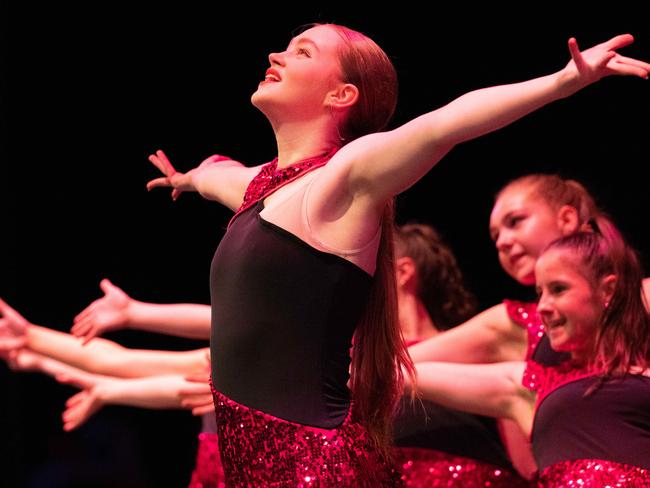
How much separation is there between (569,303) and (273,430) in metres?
0.97

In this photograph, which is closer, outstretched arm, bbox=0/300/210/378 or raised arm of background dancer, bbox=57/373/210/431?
raised arm of background dancer, bbox=57/373/210/431

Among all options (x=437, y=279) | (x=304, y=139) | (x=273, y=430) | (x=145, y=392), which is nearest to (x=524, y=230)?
(x=437, y=279)

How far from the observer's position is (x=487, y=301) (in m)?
3.66

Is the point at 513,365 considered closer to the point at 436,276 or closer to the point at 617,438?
the point at 617,438

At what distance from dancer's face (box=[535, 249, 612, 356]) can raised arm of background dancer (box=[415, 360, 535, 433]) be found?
149mm

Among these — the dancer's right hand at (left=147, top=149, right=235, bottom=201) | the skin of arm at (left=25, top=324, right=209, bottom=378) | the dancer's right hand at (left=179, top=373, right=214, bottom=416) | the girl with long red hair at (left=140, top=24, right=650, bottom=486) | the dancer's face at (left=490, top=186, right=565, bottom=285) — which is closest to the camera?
the girl with long red hair at (left=140, top=24, right=650, bottom=486)

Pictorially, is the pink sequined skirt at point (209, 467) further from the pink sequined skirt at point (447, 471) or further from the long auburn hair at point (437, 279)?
the long auburn hair at point (437, 279)

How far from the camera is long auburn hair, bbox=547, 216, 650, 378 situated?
2268 millimetres

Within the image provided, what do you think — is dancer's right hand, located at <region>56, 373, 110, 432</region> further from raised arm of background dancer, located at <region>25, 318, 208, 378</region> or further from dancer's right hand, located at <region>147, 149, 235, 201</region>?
dancer's right hand, located at <region>147, 149, 235, 201</region>

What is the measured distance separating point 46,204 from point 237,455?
8.17 feet

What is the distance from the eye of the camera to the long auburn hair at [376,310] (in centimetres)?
179

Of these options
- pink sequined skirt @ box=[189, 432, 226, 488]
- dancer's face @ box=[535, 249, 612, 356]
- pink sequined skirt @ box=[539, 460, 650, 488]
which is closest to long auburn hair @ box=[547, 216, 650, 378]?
dancer's face @ box=[535, 249, 612, 356]

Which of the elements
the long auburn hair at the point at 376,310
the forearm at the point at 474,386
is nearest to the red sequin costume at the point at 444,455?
the forearm at the point at 474,386

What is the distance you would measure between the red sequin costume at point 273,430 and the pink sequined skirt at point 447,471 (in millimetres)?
1071
